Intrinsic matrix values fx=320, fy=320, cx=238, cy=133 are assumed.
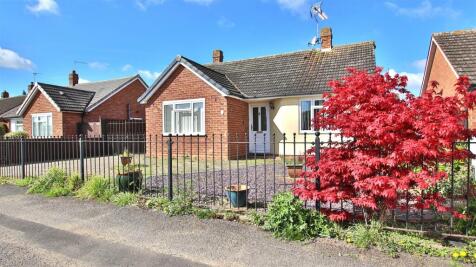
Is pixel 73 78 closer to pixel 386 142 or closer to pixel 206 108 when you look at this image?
pixel 206 108

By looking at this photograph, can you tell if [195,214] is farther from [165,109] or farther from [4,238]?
[165,109]

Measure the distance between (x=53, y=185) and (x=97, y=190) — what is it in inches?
67.7

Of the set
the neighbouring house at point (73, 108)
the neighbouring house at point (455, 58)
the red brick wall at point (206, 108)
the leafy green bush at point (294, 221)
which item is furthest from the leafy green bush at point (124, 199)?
the neighbouring house at point (73, 108)

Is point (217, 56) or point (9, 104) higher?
point (217, 56)

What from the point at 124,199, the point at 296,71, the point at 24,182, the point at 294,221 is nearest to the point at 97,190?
the point at 124,199

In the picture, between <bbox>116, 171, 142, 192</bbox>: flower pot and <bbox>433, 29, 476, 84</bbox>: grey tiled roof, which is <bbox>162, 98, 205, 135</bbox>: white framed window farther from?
<bbox>433, 29, 476, 84</bbox>: grey tiled roof

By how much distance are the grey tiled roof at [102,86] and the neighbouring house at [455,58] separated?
62.5 ft

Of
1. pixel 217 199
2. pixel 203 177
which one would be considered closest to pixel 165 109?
pixel 203 177

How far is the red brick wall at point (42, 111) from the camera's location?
761 inches

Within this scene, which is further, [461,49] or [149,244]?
[461,49]

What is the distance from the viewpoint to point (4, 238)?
16.5 ft

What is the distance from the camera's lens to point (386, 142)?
13.1 feet

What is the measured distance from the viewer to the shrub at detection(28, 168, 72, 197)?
24.8ft

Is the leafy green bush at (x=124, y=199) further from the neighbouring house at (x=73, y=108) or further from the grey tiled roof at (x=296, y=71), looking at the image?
the neighbouring house at (x=73, y=108)
